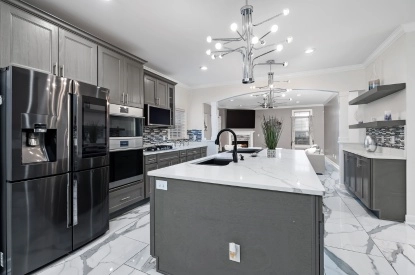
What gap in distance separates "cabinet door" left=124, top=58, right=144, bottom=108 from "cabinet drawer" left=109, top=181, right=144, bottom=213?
→ 4.30ft

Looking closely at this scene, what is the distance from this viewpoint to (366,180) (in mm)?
3088

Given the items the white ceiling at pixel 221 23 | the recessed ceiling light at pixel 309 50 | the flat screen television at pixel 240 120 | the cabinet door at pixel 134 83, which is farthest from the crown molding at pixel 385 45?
the flat screen television at pixel 240 120

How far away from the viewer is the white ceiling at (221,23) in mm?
2271

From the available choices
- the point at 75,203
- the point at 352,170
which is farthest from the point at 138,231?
the point at 352,170

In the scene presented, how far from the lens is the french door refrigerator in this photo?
5.42 ft

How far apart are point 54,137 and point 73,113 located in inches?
11.3

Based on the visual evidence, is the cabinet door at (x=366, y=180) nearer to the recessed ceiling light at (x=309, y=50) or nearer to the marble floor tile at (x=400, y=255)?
the marble floor tile at (x=400, y=255)

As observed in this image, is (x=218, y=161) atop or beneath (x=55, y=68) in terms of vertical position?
beneath

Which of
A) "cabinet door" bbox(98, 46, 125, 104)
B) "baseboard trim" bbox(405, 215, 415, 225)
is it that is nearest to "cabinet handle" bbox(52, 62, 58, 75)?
"cabinet door" bbox(98, 46, 125, 104)

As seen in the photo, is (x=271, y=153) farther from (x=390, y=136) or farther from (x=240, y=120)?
(x=240, y=120)

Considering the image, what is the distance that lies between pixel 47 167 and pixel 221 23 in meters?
2.53

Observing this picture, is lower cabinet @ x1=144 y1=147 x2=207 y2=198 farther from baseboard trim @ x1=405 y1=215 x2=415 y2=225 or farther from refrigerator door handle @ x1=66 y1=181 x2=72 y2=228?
baseboard trim @ x1=405 y1=215 x2=415 y2=225

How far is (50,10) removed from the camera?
7.66 ft

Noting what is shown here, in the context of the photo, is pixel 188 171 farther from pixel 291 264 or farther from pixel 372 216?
pixel 372 216
